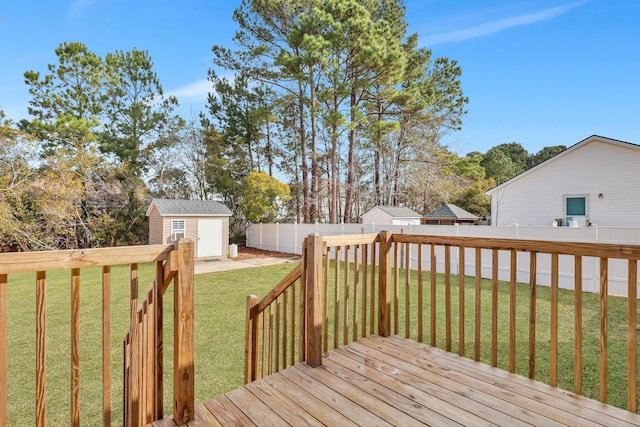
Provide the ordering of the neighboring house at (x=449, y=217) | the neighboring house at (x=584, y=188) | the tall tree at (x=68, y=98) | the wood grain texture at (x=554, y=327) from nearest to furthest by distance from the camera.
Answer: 1. the wood grain texture at (x=554, y=327)
2. the neighboring house at (x=584, y=188)
3. the tall tree at (x=68, y=98)
4. the neighboring house at (x=449, y=217)

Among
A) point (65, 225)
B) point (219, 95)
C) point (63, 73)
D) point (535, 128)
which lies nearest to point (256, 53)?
point (219, 95)

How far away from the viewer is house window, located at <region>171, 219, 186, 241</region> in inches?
456

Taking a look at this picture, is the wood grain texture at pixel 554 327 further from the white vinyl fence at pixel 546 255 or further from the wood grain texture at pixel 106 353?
the white vinyl fence at pixel 546 255

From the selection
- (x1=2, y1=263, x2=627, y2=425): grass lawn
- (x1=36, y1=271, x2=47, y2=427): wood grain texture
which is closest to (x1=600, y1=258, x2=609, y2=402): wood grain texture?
(x1=2, y1=263, x2=627, y2=425): grass lawn

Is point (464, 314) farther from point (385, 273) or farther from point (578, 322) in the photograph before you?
point (578, 322)

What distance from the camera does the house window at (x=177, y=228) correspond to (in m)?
11.6

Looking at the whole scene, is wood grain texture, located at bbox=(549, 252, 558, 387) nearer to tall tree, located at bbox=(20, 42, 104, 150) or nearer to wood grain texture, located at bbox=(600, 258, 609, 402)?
wood grain texture, located at bbox=(600, 258, 609, 402)

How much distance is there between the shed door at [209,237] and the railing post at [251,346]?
388 inches

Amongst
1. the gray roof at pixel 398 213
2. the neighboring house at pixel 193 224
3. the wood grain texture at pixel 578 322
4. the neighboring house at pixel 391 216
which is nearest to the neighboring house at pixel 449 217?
the gray roof at pixel 398 213

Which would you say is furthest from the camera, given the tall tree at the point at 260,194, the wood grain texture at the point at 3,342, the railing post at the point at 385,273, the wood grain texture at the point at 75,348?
the tall tree at the point at 260,194

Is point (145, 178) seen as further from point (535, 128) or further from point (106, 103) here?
point (535, 128)

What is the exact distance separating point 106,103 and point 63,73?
174 cm

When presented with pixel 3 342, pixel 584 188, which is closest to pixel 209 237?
pixel 3 342

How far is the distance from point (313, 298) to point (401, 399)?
0.82 m
